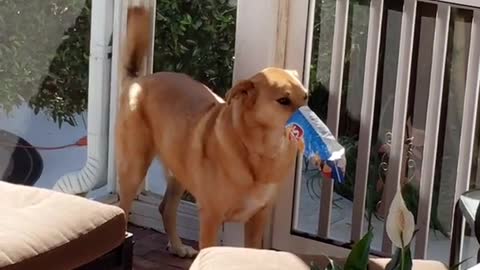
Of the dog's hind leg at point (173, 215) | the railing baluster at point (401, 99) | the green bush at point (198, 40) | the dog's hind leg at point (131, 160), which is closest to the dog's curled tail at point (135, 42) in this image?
the green bush at point (198, 40)

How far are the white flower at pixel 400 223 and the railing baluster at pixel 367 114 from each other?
165 cm

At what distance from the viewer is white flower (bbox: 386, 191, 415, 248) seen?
1576 millimetres

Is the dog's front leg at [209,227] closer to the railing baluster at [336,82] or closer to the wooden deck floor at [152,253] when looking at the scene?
the wooden deck floor at [152,253]

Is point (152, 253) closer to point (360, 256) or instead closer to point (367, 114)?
point (367, 114)

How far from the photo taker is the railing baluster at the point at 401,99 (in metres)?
3.12

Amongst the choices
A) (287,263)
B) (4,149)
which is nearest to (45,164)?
(4,149)

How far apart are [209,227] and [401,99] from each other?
71 cm

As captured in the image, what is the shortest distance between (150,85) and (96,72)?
0.47 metres

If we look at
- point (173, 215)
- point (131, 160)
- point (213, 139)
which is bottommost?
point (173, 215)

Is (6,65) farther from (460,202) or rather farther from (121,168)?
(460,202)

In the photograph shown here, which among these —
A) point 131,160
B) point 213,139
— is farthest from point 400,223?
point 131,160

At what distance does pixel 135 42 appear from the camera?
3420mm

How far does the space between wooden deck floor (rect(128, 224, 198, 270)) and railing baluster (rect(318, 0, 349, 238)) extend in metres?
0.49

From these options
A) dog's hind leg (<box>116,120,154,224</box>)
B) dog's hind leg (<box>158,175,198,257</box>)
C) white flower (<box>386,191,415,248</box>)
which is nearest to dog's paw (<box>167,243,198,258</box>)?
dog's hind leg (<box>158,175,198,257</box>)
